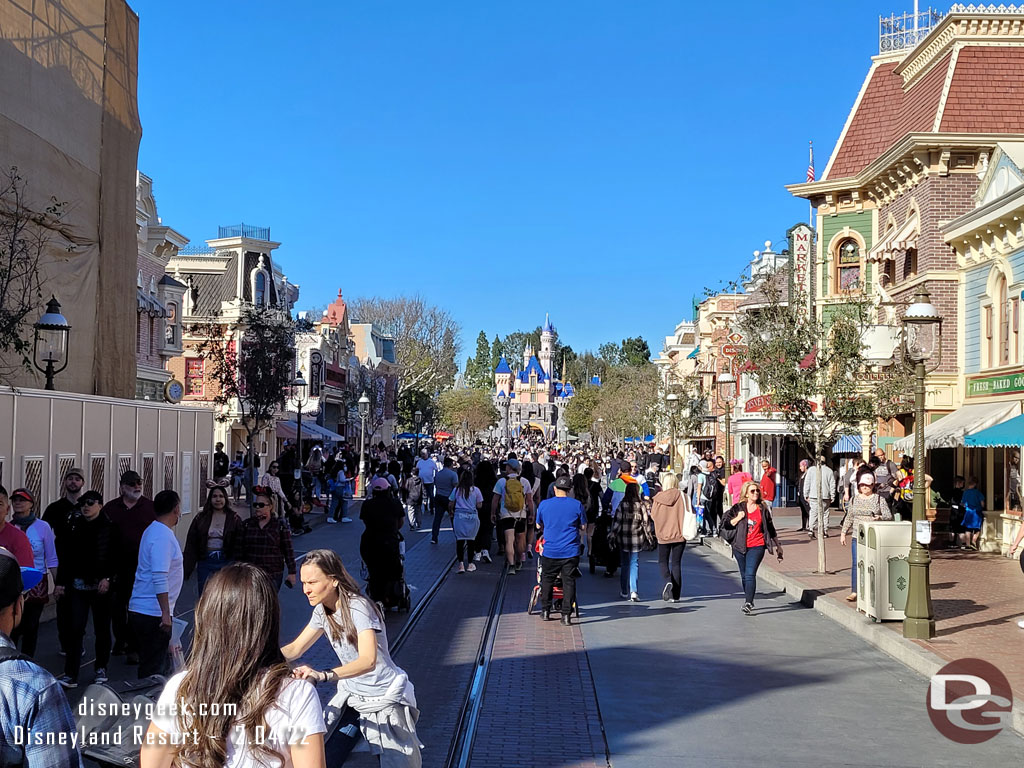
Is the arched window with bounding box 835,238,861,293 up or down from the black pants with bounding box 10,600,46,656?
up

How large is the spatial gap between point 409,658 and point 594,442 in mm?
91794

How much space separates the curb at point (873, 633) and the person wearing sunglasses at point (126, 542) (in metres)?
7.08

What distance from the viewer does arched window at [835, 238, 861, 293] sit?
1280 inches

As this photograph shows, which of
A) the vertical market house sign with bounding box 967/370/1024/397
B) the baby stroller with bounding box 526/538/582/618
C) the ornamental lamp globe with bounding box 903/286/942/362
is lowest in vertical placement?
the baby stroller with bounding box 526/538/582/618

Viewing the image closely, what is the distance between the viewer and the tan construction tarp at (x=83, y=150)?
19016mm

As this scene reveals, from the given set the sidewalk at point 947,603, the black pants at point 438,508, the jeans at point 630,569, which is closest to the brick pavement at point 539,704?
the jeans at point 630,569

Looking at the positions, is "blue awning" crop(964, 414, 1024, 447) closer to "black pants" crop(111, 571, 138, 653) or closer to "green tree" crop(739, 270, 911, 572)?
"green tree" crop(739, 270, 911, 572)

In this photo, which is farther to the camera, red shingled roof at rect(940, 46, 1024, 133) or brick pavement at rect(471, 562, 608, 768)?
red shingled roof at rect(940, 46, 1024, 133)

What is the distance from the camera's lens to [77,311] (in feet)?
70.1

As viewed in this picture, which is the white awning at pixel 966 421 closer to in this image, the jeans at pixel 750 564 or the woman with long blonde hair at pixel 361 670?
the jeans at pixel 750 564

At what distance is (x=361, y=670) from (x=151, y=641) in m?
3.69

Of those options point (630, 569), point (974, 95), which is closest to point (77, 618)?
point (630, 569)

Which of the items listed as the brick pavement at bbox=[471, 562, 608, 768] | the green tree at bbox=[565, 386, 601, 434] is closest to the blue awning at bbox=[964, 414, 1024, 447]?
the brick pavement at bbox=[471, 562, 608, 768]

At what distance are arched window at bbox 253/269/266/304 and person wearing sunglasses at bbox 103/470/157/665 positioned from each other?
44006 millimetres
